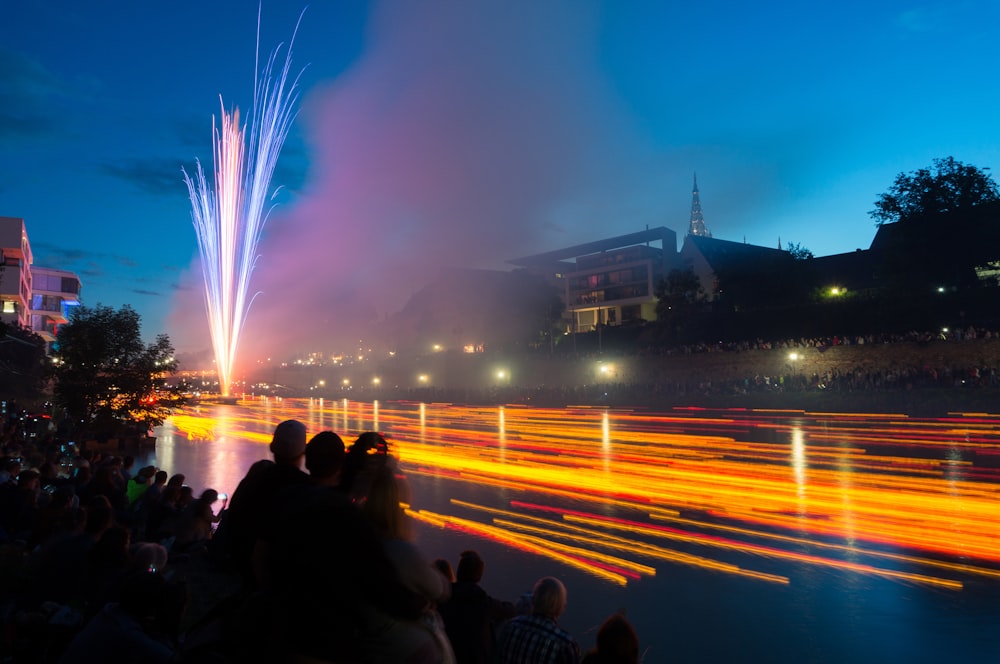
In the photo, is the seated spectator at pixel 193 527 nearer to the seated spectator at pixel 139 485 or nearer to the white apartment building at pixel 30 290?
the seated spectator at pixel 139 485

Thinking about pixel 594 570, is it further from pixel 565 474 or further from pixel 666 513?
pixel 565 474

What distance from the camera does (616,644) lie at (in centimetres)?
323

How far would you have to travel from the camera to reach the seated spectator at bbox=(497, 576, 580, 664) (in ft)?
11.5

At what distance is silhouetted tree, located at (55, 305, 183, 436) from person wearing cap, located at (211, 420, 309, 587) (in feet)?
75.3

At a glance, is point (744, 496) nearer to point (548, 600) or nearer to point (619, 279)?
point (548, 600)

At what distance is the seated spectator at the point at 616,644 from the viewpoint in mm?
3213

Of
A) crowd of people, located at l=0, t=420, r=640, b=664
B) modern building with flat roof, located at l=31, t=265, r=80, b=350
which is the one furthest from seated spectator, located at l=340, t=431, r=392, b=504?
modern building with flat roof, located at l=31, t=265, r=80, b=350

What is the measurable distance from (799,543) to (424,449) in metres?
16.0

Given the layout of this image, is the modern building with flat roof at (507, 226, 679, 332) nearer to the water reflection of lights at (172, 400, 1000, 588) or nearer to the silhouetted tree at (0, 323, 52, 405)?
the water reflection of lights at (172, 400, 1000, 588)

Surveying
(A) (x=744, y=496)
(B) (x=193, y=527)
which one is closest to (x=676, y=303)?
(A) (x=744, y=496)

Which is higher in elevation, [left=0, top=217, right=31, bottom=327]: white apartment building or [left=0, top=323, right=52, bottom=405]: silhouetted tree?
[left=0, top=217, right=31, bottom=327]: white apartment building

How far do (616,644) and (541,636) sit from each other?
1.64 ft

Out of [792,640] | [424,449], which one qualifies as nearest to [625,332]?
[424,449]

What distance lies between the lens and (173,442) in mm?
28375
